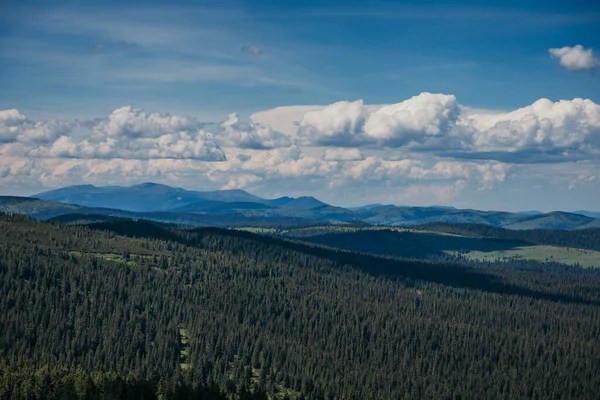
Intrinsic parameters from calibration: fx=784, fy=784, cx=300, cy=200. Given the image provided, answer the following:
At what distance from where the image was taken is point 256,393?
654 feet

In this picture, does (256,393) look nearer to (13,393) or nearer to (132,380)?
(132,380)

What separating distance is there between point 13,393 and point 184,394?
39404 mm

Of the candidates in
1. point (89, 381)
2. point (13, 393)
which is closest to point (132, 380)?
point (89, 381)

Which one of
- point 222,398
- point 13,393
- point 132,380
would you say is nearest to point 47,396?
point 13,393

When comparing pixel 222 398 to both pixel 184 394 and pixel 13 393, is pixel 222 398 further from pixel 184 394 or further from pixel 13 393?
pixel 13 393

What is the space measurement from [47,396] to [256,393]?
50789 millimetres

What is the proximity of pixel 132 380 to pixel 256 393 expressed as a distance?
104 feet

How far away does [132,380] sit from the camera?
653ft

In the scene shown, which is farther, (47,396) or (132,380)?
(132,380)

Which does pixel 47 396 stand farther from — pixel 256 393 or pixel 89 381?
pixel 256 393

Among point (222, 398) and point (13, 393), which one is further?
point (222, 398)

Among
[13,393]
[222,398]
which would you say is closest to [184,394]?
[222,398]

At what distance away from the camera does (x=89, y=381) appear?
18650 cm

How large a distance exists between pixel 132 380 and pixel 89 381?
49.0 ft
